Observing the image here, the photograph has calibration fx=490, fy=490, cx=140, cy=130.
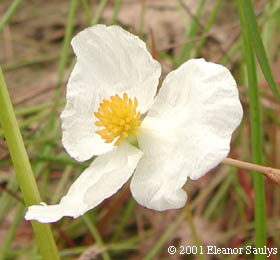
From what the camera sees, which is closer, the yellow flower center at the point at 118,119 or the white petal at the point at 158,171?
the white petal at the point at 158,171

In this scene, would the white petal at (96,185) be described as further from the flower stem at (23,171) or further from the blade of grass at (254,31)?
the blade of grass at (254,31)

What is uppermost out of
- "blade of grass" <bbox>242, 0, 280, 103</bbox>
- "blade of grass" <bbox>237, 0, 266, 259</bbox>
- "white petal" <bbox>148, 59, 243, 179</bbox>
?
"blade of grass" <bbox>242, 0, 280, 103</bbox>

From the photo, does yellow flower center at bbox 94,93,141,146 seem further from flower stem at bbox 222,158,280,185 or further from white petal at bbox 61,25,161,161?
flower stem at bbox 222,158,280,185

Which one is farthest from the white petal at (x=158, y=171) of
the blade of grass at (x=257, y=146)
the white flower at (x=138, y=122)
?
the blade of grass at (x=257, y=146)

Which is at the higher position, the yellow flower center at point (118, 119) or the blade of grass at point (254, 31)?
the blade of grass at point (254, 31)

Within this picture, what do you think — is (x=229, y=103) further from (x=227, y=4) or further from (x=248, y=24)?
(x=227, y=4)

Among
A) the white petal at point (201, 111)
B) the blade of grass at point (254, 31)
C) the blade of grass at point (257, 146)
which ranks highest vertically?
the blade of grass at point (254, 31)

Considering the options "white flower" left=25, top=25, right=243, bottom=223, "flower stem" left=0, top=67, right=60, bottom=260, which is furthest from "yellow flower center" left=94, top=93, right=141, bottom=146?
"flower stem" left=0, top=67, right=60, bottom=260
